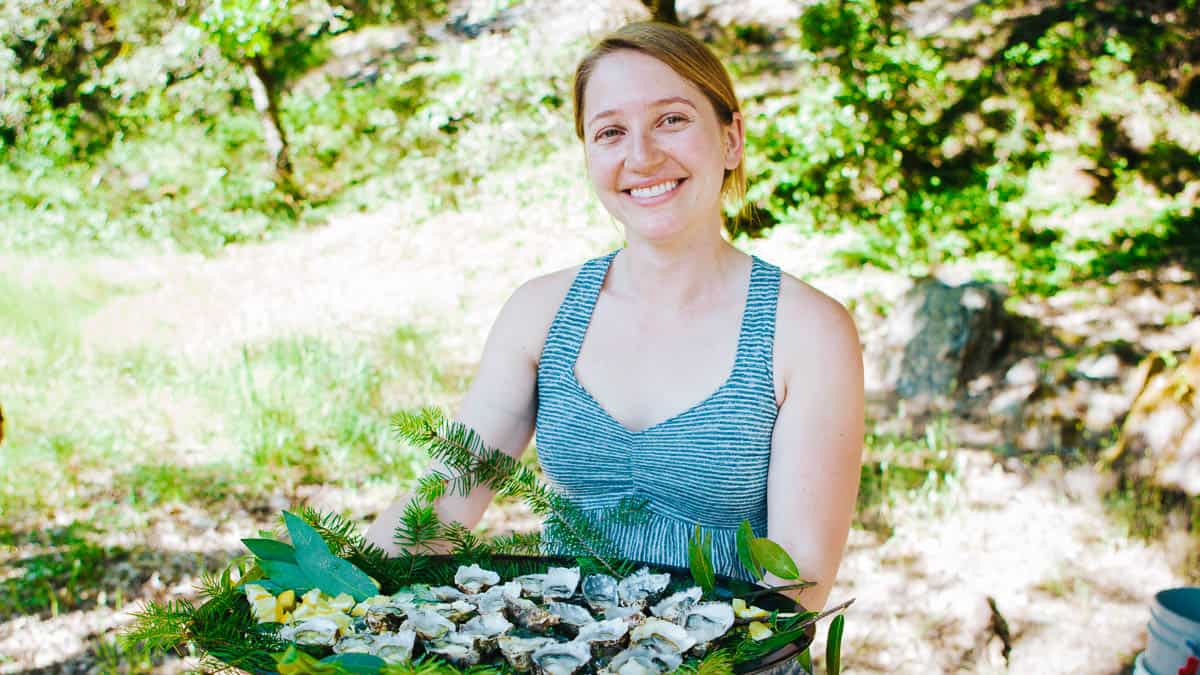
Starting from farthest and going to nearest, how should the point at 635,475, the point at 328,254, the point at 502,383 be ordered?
the point at 328,254, the point at 502,383, the point at 635,475

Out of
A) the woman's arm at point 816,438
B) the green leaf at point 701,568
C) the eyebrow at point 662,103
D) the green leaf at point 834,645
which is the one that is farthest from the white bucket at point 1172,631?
the eyebrow at point 662,103

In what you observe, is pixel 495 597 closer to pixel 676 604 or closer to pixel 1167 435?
pixel 676 604

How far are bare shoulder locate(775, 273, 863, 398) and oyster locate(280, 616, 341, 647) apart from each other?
34.0 inches

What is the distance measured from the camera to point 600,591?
102cm

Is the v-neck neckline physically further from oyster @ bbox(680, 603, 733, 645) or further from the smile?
oyster @ bbox(680, 603, 733, 645)

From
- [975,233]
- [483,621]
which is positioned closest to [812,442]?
[483,621]

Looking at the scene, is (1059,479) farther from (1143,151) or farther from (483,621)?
(1143,151)

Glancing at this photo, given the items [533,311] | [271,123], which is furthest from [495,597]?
[271,123]

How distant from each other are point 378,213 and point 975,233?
508 centimetres

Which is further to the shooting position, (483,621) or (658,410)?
(658,410)

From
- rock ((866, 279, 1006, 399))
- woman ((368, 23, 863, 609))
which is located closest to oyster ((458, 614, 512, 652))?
woman ((368, 23, 863, 609))

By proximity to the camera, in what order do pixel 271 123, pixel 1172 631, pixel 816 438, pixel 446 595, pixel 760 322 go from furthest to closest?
pixel 271 123 < pixel 760 322 < pixel 816 438 < pixel 1172 631 < pixel 446 595

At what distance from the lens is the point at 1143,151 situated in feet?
22.7

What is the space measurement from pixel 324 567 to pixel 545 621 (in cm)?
25
